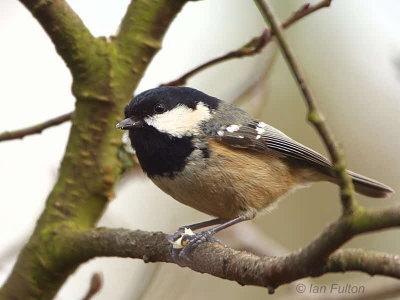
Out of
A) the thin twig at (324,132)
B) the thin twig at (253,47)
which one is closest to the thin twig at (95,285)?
the thin twig at (253,47)

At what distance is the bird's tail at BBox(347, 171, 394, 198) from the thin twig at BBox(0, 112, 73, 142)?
1293 millimetres

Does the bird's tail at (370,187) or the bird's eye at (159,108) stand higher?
the bird's tail at (370,187)

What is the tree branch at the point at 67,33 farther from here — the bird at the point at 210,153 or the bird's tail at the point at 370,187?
the bird's tail at the point at 370,187

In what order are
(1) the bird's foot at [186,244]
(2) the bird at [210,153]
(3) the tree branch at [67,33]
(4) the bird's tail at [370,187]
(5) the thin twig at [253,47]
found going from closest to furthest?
(1) the bird's foot at [186,244] < (3) the tree branch at [67,33] < (5) the thin twig at [253,47] < (2) the bird at [210,153] < (4) the bird's tail at [370,187]

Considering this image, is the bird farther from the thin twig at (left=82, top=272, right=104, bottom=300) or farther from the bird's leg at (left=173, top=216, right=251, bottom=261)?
the thin twig at (left=82, top=272, right=104, bottom=300)

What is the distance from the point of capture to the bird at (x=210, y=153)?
2.49m

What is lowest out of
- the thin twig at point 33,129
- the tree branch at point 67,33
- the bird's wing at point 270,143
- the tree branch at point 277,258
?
the tree branch at point 277,258

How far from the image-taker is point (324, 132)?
4.17 feet

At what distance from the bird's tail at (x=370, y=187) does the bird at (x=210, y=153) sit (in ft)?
0.59

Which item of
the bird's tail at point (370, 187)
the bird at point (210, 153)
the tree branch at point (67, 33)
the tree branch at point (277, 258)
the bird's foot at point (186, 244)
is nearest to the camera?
the tree branch at point (277, 258)

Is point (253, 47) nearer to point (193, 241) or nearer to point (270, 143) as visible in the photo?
point (270, 143)

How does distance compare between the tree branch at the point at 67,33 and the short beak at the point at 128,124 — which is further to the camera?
the short beak at the point at 128,124

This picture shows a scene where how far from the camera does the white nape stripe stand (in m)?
2.58

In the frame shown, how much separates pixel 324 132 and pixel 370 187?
1741 millimetres
